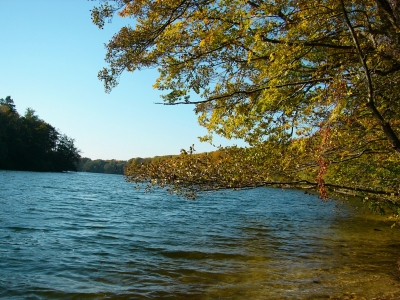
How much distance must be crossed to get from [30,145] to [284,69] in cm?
9234

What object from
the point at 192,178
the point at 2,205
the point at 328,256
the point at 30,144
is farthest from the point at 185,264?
the point at 30,144

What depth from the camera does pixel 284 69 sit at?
7055 millimetres

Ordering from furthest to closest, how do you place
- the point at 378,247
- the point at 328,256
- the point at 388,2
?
the point at 378,247, the point at 328,256, the point at 388,2

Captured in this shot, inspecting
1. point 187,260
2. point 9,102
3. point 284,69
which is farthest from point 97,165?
point 284,69

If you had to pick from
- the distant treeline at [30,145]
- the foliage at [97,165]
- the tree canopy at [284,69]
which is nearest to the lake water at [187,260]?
the tree canopy at [284,69]

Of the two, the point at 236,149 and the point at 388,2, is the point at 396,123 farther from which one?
the point at 236,149

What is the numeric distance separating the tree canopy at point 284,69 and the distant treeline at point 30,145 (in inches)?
3043

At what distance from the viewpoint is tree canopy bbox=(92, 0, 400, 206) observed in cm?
632

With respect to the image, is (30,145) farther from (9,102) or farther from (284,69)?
(284,69)

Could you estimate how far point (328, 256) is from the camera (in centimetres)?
1171

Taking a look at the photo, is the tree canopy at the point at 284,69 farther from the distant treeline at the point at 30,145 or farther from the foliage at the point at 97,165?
the foliage at the point at 97,165

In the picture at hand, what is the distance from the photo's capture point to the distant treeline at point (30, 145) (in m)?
79.1

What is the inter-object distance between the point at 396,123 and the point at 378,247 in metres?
7.96

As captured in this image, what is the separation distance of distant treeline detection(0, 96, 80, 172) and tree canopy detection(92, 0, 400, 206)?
77.3 metres
